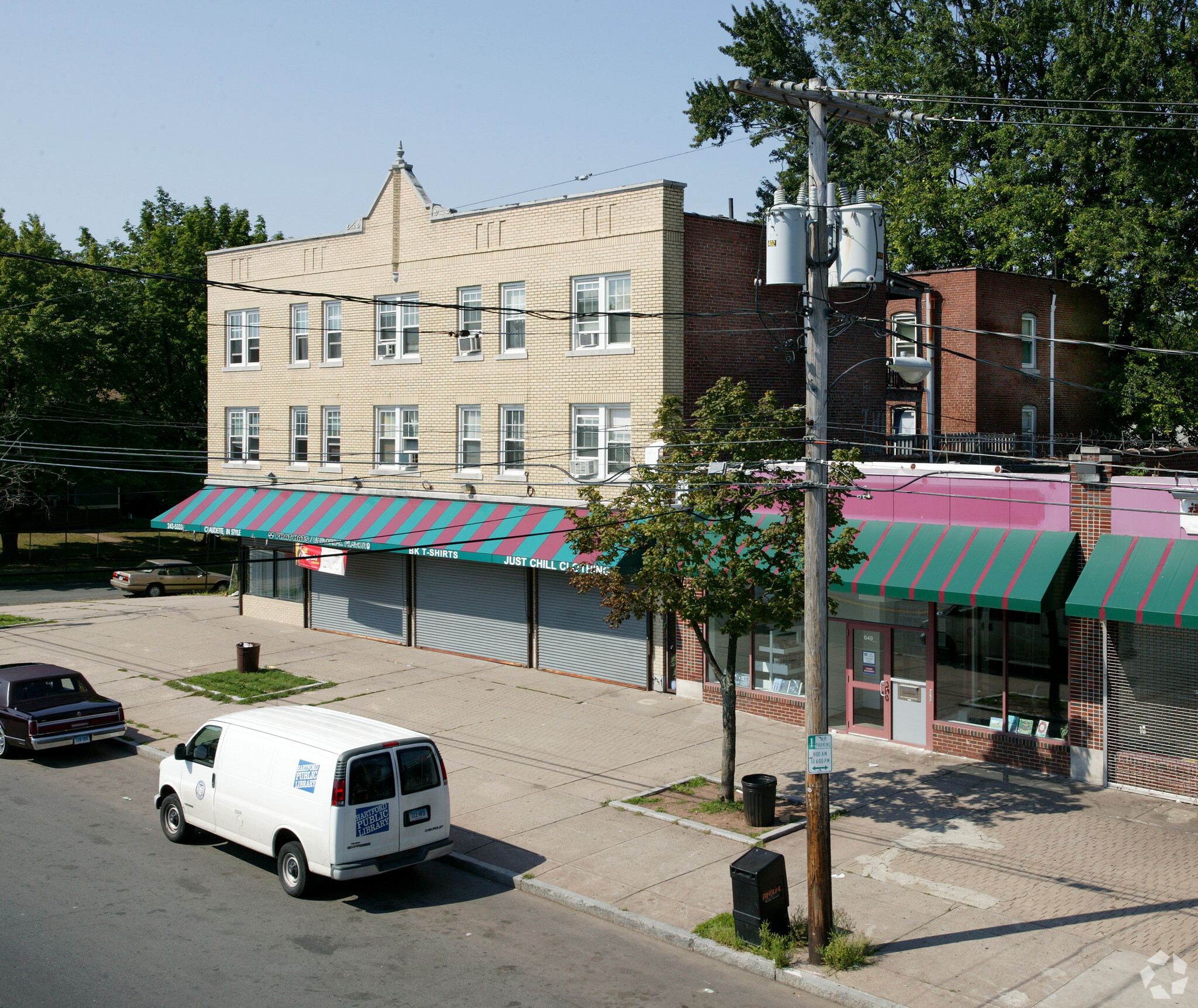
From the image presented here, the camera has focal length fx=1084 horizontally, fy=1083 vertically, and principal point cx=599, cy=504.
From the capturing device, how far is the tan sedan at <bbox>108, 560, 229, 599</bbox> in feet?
134

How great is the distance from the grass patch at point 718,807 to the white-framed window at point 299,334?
2010cm

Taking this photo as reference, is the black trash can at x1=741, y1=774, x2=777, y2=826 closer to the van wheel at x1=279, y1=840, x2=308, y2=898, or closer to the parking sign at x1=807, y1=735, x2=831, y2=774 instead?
the parking sign at x1=807, y1=735, x2=831, y2=774

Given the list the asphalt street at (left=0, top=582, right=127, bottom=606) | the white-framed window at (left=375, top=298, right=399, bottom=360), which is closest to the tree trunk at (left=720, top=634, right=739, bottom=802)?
the white-framed window at (left=375, top=298, right=399, bottom=360)

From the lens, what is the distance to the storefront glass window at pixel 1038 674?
1727 centimetres

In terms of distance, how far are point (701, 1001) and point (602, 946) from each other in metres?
1.63

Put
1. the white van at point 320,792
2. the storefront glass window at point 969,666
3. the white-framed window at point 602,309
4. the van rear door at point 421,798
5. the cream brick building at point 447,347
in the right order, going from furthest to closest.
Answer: the white-framed window at point 602,309
the cream brick building at point 447,347
the storefront glass window at point 969,666
the van rear door at point 421,798
the white van at point 320,792

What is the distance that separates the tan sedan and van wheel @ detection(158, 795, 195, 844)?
2706 cm

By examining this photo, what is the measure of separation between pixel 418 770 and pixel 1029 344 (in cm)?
2817

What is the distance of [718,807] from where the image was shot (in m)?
15.7

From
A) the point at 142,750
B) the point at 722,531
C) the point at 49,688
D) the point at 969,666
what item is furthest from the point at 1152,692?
the point at 49,688

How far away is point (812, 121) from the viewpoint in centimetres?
1180

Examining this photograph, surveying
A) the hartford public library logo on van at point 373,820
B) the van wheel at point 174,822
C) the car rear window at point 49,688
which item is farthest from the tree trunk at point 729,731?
the car rear window at point 49,688

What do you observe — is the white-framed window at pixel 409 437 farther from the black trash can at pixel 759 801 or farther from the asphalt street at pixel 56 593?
the asphalt street at pixel 56 593

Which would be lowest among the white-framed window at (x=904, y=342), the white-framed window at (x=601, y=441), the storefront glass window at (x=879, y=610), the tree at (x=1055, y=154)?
the storefront glass window at (x=879, y=610)
